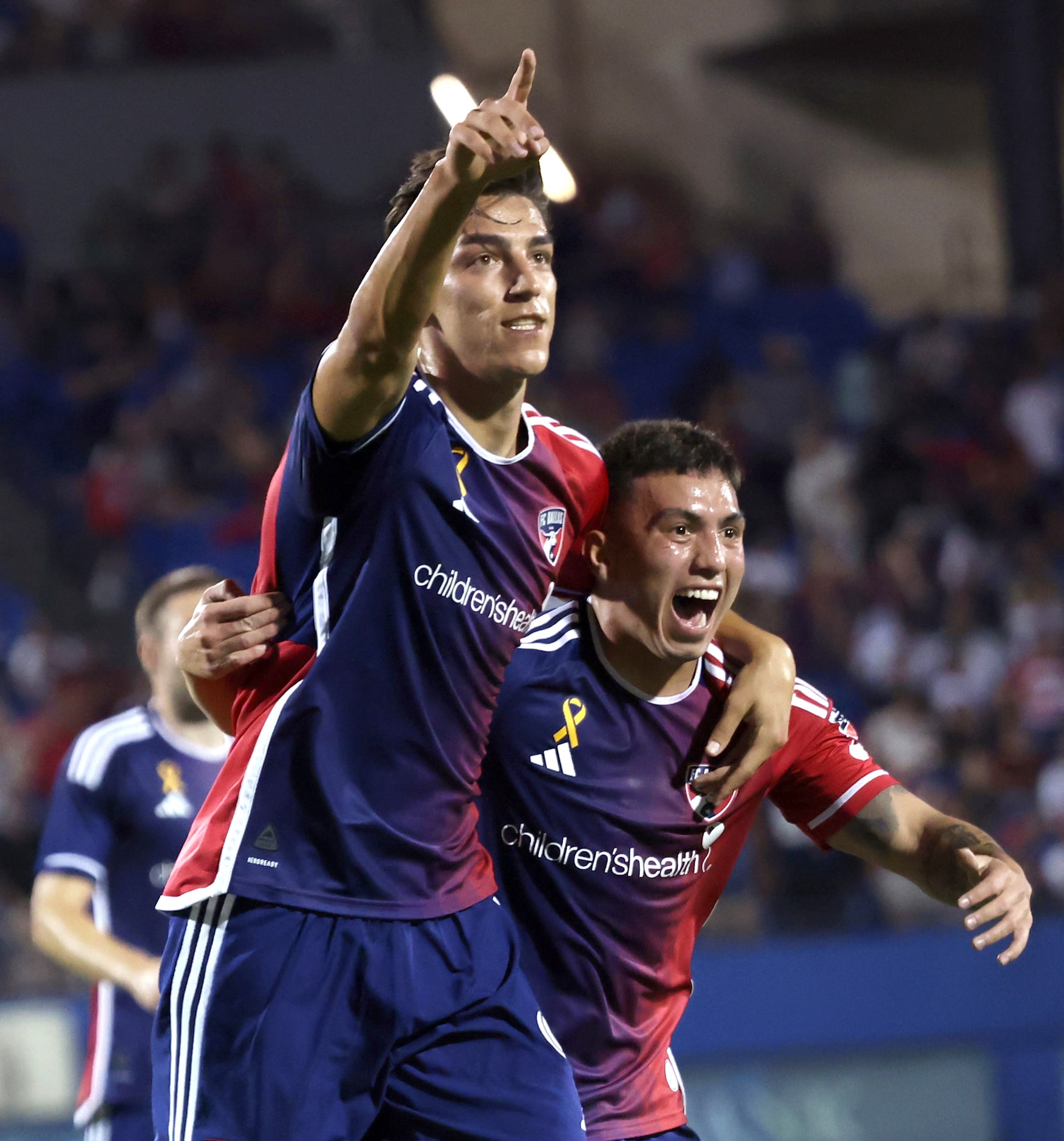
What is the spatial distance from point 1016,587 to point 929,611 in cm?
50

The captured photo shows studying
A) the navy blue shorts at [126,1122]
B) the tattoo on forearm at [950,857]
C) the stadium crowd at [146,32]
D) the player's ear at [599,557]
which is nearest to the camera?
the tattoo on forearm at [950,857]

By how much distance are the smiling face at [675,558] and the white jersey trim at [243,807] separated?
0.94 metres

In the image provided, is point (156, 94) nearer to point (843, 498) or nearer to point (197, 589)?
point (843, 498)

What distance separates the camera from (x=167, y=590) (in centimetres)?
484

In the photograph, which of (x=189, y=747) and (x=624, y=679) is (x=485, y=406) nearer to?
(x=624, y=679)

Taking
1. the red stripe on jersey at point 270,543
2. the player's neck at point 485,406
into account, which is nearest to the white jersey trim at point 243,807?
the red stripe on jersey at point 270,543

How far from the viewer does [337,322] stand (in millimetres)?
11859

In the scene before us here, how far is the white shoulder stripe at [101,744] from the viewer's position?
186 inches

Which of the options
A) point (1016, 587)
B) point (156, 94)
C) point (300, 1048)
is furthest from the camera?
point (156, 94)

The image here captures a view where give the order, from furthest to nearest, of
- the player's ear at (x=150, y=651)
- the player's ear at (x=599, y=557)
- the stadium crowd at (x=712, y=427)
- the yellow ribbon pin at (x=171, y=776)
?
the stadium crowd at (x=712, y=427) < the player's ear at (x=150, y=651) < the yellow ribbon pin at (x=171, y=776) < the player's ear at (x=599, y=557)

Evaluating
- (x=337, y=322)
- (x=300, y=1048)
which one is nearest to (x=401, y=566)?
(x=300, y=1048)

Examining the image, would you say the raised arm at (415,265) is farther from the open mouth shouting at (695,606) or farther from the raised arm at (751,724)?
the raised arm at (751,724)

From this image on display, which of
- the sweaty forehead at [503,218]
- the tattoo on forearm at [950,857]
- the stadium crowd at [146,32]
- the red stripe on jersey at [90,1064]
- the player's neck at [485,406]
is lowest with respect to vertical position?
the red stripe on jersey at [90,1064]

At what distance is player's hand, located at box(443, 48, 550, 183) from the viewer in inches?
91.8
